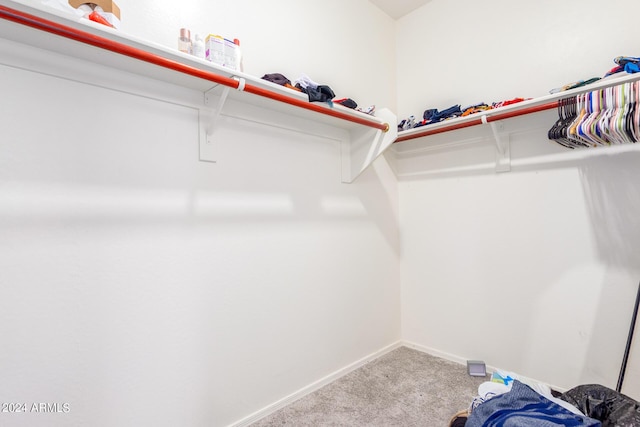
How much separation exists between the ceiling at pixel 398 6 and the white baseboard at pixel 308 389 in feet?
9.15

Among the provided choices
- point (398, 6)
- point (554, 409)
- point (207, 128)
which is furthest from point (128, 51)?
point (398, 6)

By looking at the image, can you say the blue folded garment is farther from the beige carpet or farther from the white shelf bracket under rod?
the white shelf bracket under rod

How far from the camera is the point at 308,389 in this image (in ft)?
6.40

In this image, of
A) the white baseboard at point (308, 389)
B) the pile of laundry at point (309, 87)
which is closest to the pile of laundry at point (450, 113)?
the pile of laundry at point (309, 87)

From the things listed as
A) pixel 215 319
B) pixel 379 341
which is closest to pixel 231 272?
pixel 215 319

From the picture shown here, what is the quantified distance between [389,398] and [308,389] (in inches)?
19.5

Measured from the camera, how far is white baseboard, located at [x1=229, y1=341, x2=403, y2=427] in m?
1.67

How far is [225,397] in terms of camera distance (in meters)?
1.58

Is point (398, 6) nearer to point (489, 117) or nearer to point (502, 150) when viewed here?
point (489, 117)

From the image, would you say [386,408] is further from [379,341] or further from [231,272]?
[231,272]

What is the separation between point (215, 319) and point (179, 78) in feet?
3.74

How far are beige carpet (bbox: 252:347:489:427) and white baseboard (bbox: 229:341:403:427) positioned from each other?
0.03 metres

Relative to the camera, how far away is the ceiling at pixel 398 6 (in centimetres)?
253

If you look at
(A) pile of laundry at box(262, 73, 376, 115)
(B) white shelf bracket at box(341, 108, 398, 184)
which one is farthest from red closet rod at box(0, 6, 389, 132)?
(B) white shelf bracket at box(341, 108, 398, 184)
